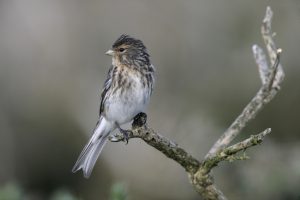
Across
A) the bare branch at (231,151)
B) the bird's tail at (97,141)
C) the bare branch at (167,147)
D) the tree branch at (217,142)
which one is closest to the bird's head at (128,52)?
the bird's tail at (97,141)

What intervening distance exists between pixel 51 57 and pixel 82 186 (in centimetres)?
328

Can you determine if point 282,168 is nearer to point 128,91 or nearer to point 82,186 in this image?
point 128,91

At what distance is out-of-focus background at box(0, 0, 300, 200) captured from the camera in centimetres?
902

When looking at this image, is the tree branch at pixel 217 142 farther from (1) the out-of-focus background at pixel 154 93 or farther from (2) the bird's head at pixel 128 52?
(1) the out-of-focus background at pixel 154 93

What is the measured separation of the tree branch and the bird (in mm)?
967

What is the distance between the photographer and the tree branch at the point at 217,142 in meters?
4.50

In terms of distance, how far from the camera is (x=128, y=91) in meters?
6.56

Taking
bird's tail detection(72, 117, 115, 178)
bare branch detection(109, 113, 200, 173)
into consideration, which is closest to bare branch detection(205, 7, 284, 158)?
bare branch detection(109, 113, 200, 173)

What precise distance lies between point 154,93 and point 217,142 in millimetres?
5583

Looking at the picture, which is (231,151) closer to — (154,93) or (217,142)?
(217,142)

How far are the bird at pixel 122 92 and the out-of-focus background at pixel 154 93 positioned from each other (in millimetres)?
1299

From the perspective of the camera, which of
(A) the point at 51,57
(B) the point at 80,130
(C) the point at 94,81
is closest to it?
(B) the point at 80,130

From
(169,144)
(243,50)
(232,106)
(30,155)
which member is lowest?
(30,155)

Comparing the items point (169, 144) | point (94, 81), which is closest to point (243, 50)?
point (94, 81)
